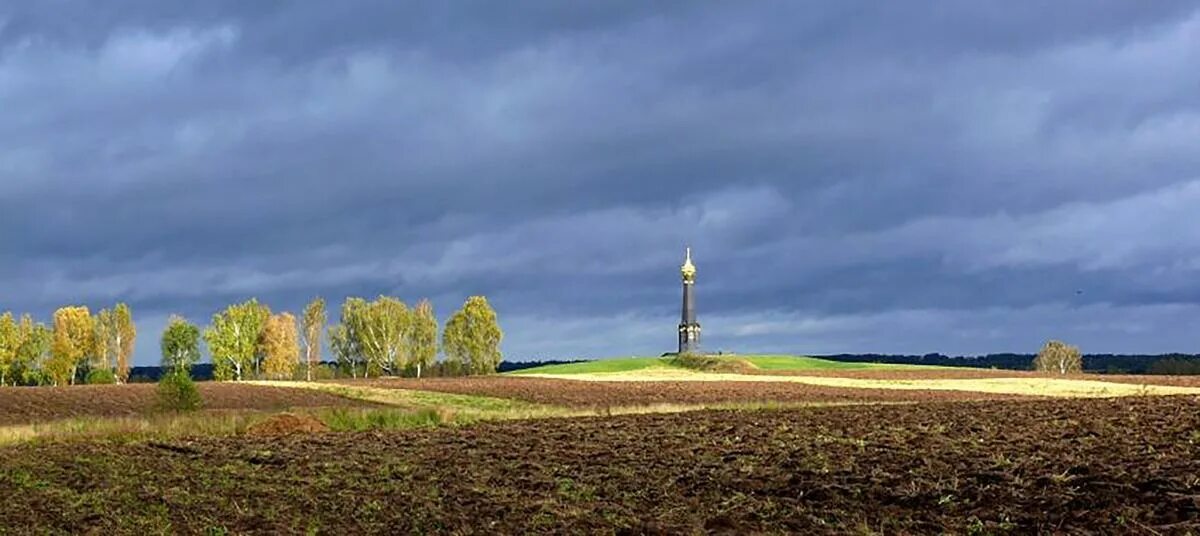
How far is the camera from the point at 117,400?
202 ft

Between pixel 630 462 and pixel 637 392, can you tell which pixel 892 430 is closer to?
pixel 630 462

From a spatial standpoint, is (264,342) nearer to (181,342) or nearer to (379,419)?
(181,342)

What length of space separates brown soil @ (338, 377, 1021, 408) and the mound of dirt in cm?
1509

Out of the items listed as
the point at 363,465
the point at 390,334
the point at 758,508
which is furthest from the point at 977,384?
the point at 390,334

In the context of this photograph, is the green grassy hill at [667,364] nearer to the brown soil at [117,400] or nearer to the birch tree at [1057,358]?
the birch tree at [1057,358]

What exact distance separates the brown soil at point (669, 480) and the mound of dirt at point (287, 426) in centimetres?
498

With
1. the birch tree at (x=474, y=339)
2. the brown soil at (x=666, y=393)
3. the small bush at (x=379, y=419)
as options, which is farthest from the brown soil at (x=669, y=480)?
the birch tree at (x=474, y=339)

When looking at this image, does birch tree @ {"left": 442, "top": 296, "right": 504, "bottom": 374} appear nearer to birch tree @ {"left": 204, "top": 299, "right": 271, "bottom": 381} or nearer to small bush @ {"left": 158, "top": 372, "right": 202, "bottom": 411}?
birch tree @ {"left": 204, "top": 299, "right": 271, "bottom": 381}

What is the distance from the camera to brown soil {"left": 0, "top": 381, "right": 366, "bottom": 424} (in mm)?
55500

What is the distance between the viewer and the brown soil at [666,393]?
181ft

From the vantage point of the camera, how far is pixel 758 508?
16.4 meters

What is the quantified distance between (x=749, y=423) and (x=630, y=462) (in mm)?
9468

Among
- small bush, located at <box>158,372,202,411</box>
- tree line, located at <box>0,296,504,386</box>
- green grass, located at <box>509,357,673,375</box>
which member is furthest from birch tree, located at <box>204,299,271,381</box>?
small bush, located at <box>158,372,202,411</box>

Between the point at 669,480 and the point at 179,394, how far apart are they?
99.2ft
